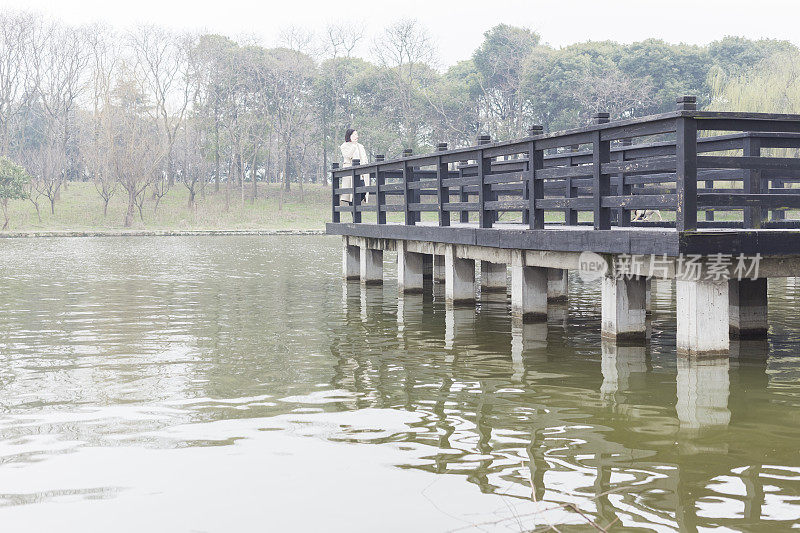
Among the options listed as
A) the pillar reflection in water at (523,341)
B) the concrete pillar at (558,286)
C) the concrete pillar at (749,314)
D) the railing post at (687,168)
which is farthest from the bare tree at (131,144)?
the railing post at (687,168)

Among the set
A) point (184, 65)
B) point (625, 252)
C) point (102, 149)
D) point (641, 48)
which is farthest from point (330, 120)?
point (625, 252)

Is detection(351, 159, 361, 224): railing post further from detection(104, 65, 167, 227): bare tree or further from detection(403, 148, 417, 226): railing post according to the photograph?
detection(104, 65, 167, 227): bare tree

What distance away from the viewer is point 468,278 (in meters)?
14.0

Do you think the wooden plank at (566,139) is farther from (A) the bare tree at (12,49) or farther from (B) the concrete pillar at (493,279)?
(A) the bare tree at (12,49)

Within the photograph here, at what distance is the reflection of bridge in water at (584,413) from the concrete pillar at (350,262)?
7.41 metres

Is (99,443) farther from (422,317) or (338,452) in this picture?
(422,317)

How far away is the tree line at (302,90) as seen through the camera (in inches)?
2327

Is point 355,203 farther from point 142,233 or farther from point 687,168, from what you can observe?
point 142,233

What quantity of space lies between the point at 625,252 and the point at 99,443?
487cm

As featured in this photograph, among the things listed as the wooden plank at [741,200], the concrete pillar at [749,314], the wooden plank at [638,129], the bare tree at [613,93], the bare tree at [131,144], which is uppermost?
the bare tree at [613,93]

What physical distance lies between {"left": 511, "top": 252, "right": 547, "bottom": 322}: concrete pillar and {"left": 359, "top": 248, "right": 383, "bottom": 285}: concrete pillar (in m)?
6.35

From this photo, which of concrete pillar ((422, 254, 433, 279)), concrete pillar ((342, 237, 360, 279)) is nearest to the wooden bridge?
concrete pillar ((422, 254, 433, 279))

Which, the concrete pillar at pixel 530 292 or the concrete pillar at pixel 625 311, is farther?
the concrete pillar at pixel 530 292

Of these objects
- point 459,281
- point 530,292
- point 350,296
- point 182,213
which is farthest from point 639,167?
point 182,213
